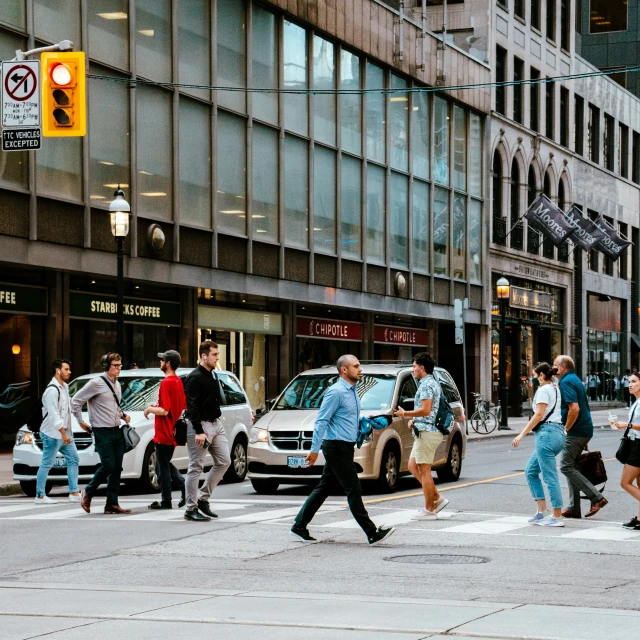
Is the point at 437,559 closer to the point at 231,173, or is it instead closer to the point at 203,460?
the point at 203,460

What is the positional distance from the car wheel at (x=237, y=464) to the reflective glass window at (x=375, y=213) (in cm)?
1970

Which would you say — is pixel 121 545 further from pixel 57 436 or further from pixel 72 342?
pixel 72 342

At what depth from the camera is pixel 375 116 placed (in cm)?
4122

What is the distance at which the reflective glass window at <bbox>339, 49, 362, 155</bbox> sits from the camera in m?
39.2

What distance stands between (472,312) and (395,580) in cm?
3852

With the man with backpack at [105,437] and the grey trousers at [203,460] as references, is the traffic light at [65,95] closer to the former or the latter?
the man with backpack at [105,437]

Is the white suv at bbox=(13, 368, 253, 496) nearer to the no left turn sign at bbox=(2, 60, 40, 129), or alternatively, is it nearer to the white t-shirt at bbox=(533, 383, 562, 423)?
the no left turn sign at bbox=(2, 60, 40, 129)

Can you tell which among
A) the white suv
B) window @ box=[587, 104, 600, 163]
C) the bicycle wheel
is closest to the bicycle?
the bicycle wheel

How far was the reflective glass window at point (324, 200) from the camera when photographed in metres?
37.7

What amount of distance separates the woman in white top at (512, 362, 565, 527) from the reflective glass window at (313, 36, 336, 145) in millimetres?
23442

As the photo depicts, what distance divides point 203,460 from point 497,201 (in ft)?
123

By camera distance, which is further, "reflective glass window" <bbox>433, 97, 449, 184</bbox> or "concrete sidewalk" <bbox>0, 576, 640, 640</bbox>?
"reflective glass window" <bbox>433, 97, 449, 184</bbox>

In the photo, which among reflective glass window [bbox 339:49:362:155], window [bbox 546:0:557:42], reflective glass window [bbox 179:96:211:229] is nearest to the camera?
reflective glass window [bbox 179:96:211:229]

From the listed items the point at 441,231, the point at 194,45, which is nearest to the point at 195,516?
the point at 194,45
